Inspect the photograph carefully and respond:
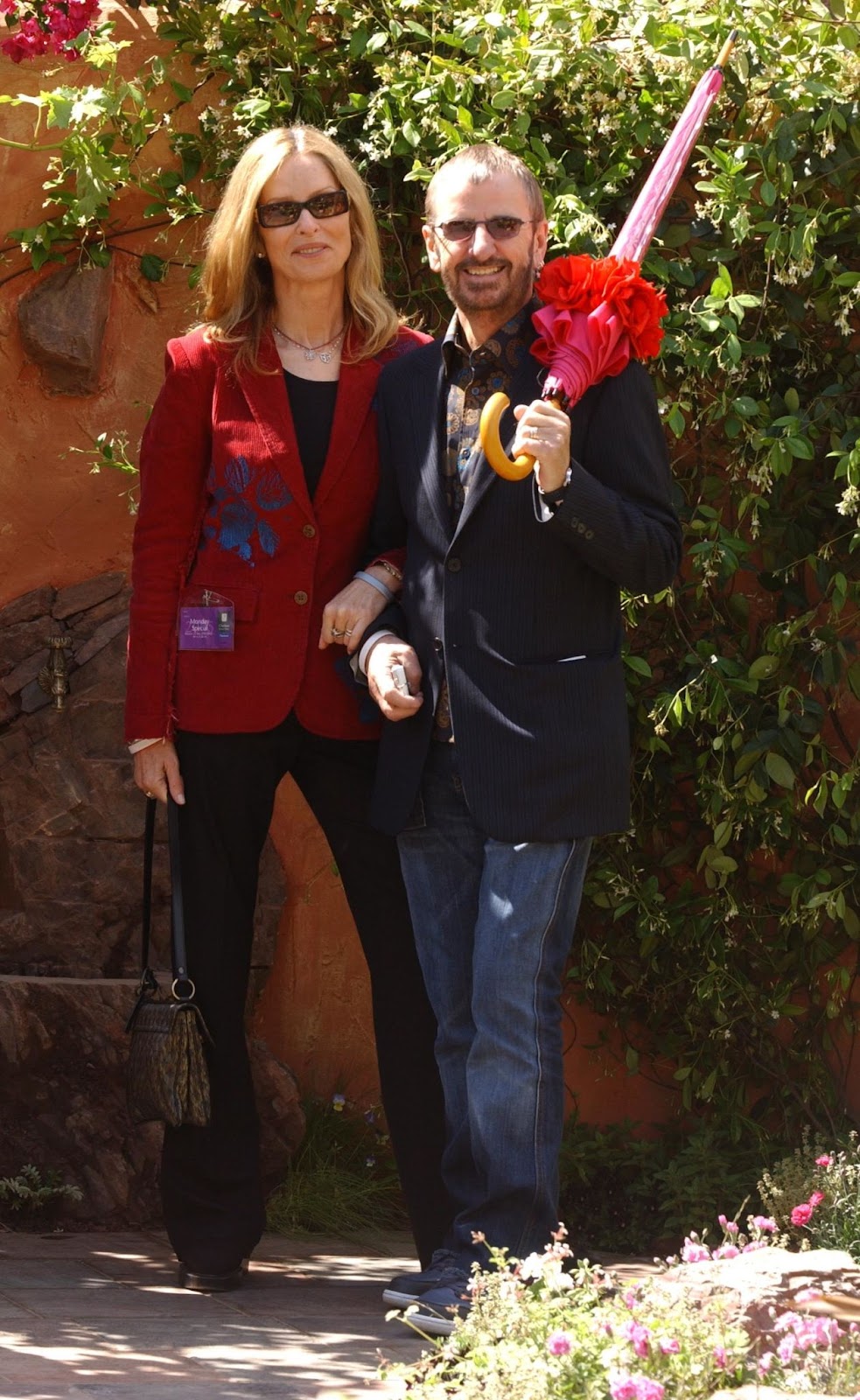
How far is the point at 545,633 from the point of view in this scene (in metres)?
3.17

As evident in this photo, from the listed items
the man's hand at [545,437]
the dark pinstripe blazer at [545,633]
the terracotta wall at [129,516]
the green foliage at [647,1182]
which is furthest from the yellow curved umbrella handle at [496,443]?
the green foliage at [647,1182]

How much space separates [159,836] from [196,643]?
1.11m

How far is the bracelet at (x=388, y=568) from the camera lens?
3424mm

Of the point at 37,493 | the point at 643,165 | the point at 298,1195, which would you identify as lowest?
the point at 298,1195

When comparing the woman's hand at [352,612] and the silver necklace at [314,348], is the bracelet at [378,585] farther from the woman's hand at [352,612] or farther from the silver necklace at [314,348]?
the silver necklace at [314,348]

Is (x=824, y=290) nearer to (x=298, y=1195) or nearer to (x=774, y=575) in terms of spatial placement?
(x=774, y=575)

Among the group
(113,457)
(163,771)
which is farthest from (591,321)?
(113,457)

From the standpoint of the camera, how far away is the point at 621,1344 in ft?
7.83

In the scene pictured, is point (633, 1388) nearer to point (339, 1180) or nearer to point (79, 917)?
point (339, 1180)

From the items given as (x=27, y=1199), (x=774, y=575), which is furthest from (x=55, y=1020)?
(x=774, y=575)

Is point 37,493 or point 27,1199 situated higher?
point 37,493

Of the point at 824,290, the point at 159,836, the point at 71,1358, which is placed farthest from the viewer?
the point at 159,836

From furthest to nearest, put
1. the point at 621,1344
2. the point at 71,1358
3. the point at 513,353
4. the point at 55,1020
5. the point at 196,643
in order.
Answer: the point at 55,1020 → the point at 196,643 → the point at 513,353 → the point at 71,1358 → the point at 621,1344

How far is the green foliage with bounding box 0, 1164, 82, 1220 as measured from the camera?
404 centimetres
